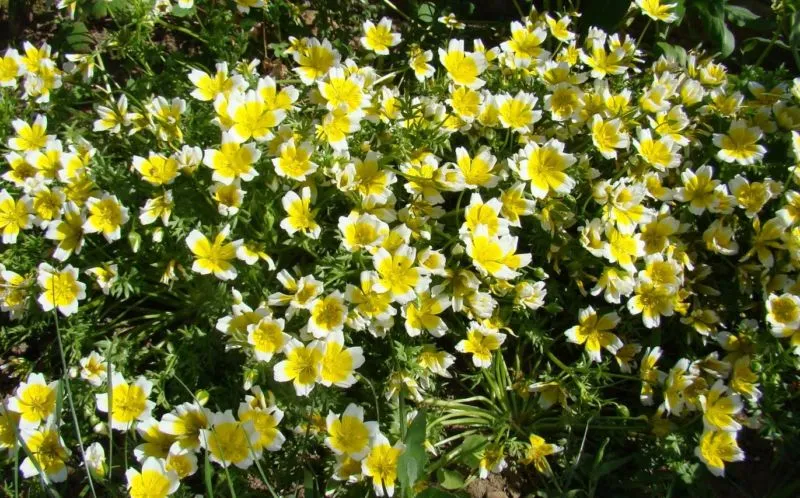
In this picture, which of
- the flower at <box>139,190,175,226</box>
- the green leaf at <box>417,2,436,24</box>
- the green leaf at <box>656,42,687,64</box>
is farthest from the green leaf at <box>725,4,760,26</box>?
the flower at <box>139,190,175,226</box>

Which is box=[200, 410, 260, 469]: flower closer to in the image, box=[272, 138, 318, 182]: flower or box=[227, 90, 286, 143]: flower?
box=[272, 138, 318, 182]: flower

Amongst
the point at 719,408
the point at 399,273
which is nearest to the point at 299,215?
the point at 399,273

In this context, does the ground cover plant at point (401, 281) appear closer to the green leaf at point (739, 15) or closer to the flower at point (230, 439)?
the flower at point (230, 439)

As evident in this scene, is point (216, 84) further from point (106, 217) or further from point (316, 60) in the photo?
point (106, 217)

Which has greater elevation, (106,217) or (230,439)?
(106,217)

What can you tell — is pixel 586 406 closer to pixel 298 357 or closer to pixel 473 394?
pixel 473 394
